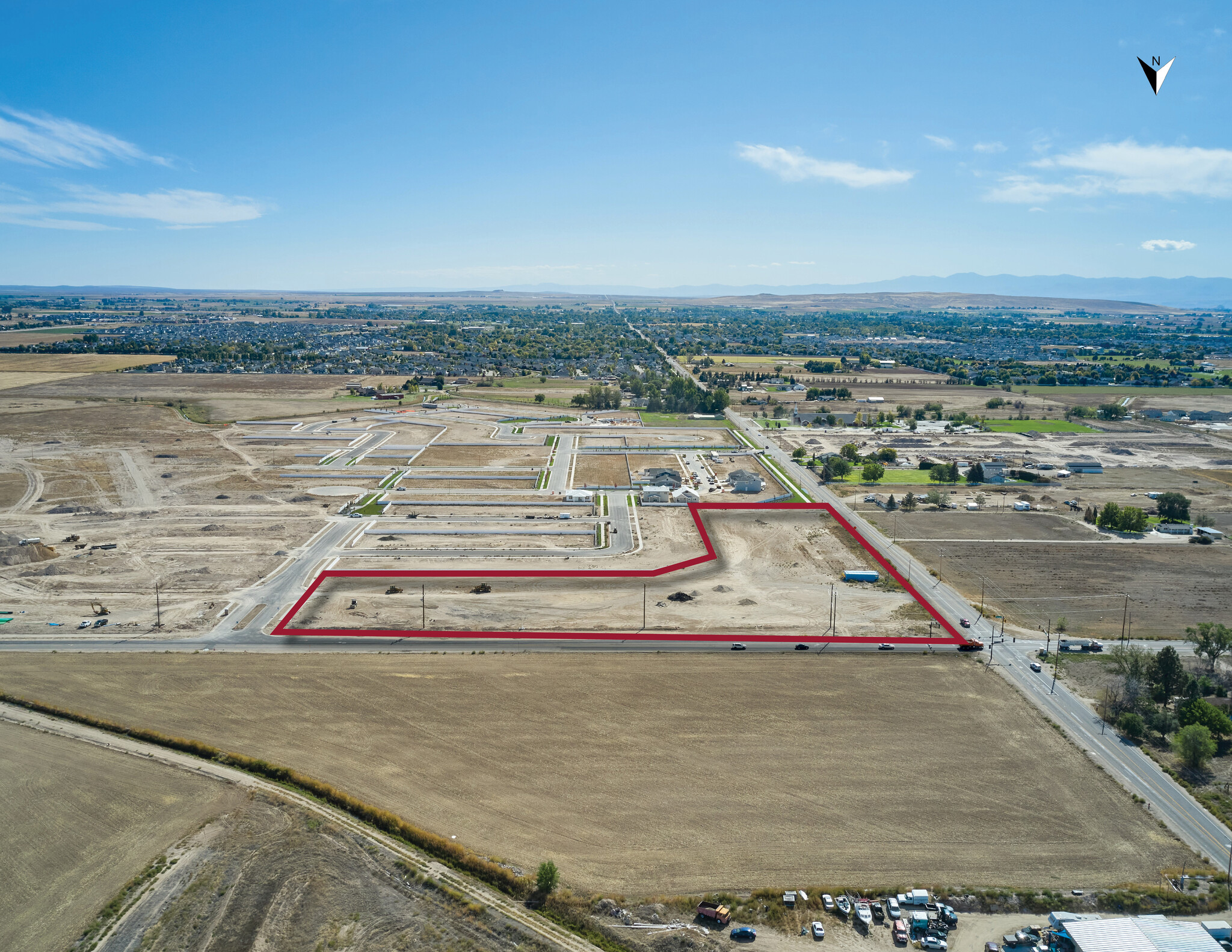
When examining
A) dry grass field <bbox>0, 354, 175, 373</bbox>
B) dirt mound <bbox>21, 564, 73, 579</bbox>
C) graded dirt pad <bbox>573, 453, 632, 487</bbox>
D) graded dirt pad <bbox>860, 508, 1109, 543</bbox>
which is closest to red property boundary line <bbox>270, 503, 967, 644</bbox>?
graded dirt pad <bbox>860, 508, 1109, 543</bbox>

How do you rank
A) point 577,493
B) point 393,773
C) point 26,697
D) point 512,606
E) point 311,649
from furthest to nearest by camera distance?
point 577,493, point 512,606, point 311,649, point 26,697, point 393,773

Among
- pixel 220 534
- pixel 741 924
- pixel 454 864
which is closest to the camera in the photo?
pixel 741 924

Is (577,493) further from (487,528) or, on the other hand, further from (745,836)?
(745,836)

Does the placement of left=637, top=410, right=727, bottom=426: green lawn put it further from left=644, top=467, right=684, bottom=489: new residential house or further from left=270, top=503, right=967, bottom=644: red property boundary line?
left=270, top=503, right=967, bottom=644: red property boundary line

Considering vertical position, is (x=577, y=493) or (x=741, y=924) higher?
(x=577, y=493)

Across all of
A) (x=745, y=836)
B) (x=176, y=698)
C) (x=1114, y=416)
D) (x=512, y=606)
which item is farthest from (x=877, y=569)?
(x=1114, y=416)

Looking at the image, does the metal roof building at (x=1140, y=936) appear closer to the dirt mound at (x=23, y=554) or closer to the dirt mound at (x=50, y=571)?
the dirt mound at (x=50, y=571)
